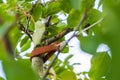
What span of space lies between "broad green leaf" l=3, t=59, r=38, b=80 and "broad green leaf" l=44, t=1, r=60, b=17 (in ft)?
2.26

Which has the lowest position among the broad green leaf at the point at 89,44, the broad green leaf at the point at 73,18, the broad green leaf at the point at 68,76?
the broad green leaf at the point at 89,44

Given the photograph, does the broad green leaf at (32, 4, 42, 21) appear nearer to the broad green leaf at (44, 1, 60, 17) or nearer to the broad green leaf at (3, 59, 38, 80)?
the broad green leaf at (44, 1, 60, 17)

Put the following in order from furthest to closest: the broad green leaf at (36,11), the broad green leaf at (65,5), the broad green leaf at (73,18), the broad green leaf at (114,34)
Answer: the broad green leaf at (36,11) → the broad green leaf at (65,5) → the broad green leaf at (73,18) → the broad green leaf at (114,34)

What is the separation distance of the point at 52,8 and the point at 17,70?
0.72m

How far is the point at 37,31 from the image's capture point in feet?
2.90

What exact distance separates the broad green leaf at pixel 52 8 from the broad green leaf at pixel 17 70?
0.69 m

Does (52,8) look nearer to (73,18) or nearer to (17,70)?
(73,18)

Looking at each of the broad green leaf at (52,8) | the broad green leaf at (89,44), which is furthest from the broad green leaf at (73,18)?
the broad green leaf at (89,44)

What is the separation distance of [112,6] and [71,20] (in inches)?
20.3

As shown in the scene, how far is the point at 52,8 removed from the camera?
1.00 m

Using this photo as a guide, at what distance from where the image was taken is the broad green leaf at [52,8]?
38.9 inches

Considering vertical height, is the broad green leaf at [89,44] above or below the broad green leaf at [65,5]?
below

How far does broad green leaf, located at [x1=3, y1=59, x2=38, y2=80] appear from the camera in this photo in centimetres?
29

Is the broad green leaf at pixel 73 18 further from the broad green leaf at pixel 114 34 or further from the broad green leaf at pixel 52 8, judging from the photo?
the broad green leaf at pixel 114 34
